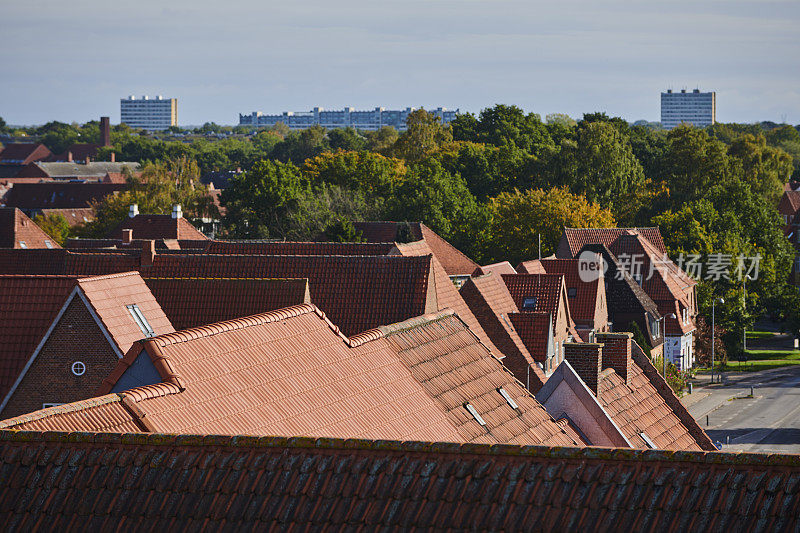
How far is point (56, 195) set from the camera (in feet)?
511

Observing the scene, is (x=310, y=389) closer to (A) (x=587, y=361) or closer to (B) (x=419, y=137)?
(A) (x=587, y=361)

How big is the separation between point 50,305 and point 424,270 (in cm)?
1146

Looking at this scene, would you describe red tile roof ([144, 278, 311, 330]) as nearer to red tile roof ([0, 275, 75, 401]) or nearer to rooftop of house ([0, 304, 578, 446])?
red tile roof ([0, 275, 75, 401])

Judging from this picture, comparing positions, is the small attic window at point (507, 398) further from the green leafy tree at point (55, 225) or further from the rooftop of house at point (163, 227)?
the green leafy tree at point (55, 225)

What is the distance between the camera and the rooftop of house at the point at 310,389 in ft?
49.0

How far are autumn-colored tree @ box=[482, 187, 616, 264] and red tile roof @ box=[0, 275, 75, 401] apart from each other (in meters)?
67.2

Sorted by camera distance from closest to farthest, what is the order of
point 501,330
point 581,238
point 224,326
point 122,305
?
1. point 224,326
2. point 122,305
3. point 501,330
4. point 581,238

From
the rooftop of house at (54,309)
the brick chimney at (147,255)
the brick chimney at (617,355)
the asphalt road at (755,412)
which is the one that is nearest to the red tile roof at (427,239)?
the asphalt road at (755,412)

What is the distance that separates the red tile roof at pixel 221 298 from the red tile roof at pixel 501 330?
15275mm

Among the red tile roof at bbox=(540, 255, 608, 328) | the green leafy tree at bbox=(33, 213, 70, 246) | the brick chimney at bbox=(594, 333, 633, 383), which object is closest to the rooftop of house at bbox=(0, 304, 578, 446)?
the brick chimney at bbox=(594, 333, 633, 383)

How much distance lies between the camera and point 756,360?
90.7 metres

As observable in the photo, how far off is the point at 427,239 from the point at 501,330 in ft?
109

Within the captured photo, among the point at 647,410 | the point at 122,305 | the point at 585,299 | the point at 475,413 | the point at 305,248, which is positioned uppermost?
the point at 305,248

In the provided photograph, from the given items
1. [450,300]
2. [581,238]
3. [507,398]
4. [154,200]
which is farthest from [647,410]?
[154,200]
